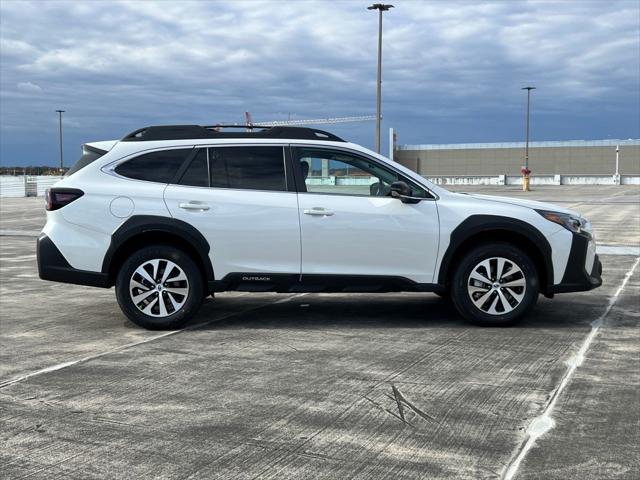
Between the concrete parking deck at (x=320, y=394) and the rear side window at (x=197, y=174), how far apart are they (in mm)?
1410

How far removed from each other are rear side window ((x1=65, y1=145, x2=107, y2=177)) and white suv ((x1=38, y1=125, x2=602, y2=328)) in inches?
1.5

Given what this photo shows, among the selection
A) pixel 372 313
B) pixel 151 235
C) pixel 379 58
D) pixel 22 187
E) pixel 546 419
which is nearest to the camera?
pixel 546 419

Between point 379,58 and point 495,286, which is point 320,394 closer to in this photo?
point 495,286

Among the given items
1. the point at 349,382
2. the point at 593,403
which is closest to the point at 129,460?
the point at 349,382

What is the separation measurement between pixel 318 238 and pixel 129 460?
349cm

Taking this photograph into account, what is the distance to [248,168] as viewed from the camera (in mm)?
7203

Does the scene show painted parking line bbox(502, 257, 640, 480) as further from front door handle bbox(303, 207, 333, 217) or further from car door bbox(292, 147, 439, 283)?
front door handle bbox(303, 207, 333, 217)

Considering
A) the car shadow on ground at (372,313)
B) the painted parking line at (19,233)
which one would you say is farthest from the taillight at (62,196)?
the painted parking line at (19,233)

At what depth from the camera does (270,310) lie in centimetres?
826

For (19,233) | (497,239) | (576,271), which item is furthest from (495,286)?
(19,233)

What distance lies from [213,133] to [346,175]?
1.40m

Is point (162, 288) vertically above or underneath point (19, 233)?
above

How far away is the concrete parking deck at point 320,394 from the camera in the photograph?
387 centimetres

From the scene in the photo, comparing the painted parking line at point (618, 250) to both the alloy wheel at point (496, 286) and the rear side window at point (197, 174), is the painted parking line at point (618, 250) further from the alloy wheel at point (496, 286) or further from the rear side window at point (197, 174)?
the rear side window at point (197, 174)
